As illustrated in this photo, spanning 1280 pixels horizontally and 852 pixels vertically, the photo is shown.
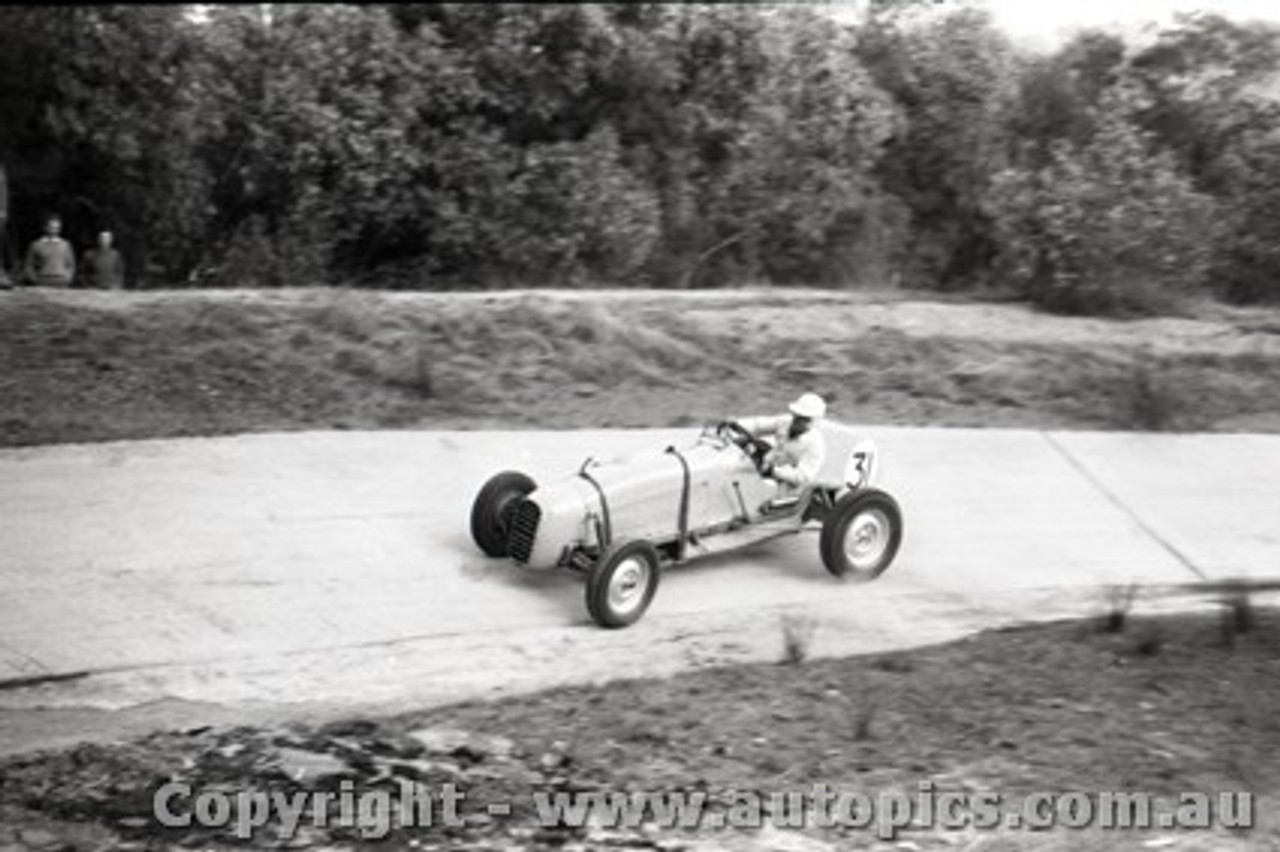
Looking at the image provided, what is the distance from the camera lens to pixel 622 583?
1090 centimetres

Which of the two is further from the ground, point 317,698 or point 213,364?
point 213,364

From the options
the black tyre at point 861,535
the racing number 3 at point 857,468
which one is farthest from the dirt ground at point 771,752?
the racing number 3 at point 857,468

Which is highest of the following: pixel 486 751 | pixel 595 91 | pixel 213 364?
pixel 595 91

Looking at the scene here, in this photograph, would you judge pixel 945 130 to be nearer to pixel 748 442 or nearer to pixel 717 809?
pixel 748 442

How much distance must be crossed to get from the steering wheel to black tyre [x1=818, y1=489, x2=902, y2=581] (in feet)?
1.93

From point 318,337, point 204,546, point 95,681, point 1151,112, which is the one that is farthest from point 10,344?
point 1151,112

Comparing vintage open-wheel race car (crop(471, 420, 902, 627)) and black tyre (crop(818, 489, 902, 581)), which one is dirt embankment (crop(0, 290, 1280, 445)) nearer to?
vintage open-wheel race car (crop(471, 420, 902, 627))

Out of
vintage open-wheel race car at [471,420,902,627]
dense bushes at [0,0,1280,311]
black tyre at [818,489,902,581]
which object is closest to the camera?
vintage open-wheel race car at [471,420,902,627]

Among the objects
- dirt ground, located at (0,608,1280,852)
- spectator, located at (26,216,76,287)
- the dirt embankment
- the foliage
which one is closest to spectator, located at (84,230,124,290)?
spectator, located at (26,216,76,287)

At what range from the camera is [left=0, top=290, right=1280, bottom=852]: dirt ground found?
8281mm

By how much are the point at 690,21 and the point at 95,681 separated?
451 inches

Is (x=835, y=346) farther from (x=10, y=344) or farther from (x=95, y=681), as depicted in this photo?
(x=95, y=681)

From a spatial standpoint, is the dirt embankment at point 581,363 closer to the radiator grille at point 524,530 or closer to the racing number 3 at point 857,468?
the racing number 3 at point 857,468

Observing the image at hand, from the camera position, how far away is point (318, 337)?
52.6ft
